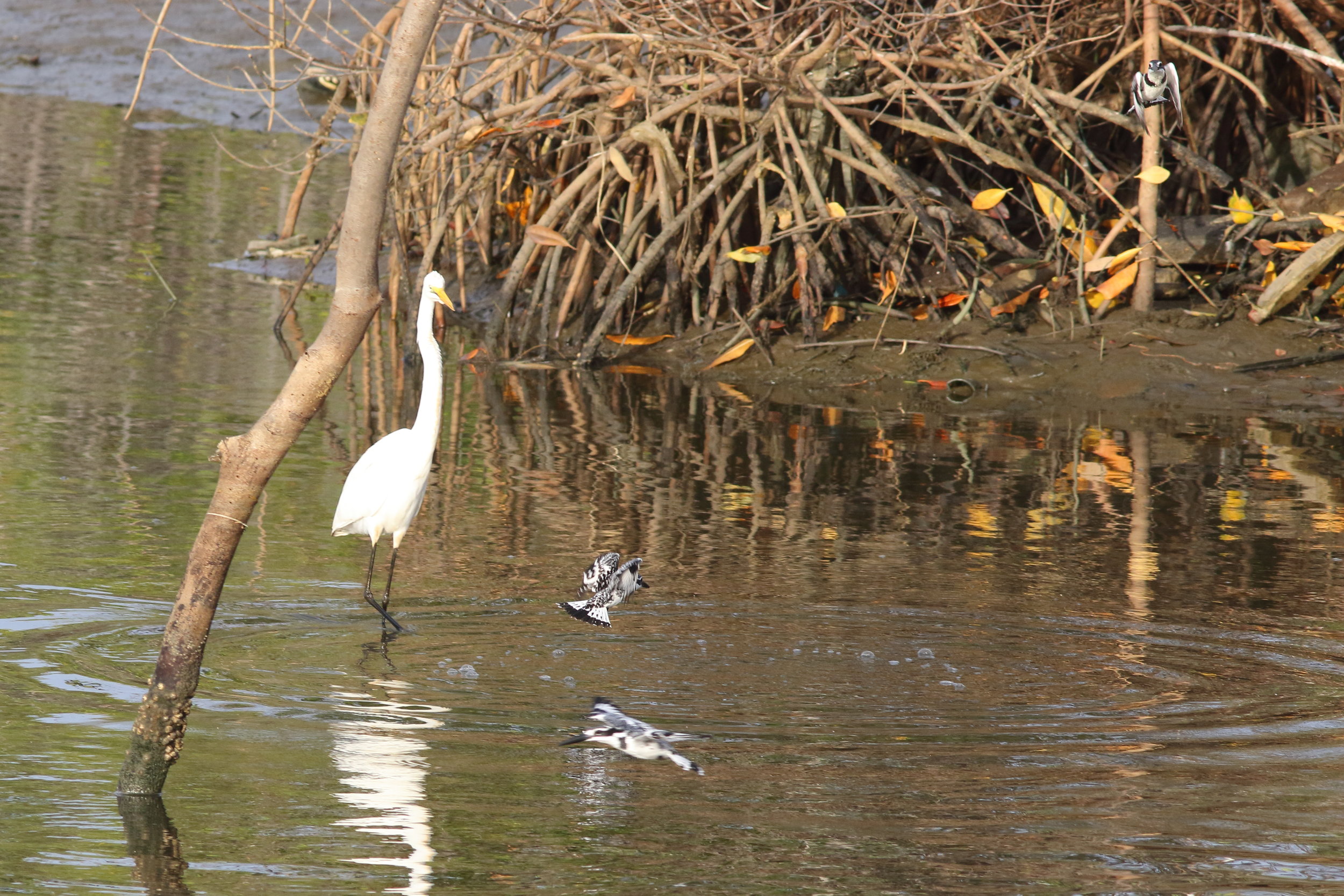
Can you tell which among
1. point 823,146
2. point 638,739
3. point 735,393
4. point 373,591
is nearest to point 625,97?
point 823,146

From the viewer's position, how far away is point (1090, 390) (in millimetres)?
10016

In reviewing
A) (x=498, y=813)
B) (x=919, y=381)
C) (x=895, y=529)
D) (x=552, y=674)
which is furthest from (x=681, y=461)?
(x=498, y=813)

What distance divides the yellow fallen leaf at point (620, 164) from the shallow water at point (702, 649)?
1.49m

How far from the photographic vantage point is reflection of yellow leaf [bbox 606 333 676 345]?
10.9m

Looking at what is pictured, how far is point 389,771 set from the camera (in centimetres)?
412

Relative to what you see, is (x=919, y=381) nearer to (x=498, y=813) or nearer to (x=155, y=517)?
(x=155, y=517)

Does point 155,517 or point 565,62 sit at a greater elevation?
point 565,62

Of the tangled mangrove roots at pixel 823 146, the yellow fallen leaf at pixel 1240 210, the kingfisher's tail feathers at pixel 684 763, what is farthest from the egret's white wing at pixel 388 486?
the yellow fallen leaf at pixel 1240 210

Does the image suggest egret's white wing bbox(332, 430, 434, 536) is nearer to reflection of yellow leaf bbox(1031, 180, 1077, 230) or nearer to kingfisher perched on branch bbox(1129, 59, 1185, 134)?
kingfisher perched on branch bbox(1129, 59, 1185, 134)

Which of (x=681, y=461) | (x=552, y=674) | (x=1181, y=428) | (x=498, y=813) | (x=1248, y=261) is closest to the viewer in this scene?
(x=498, y=813)

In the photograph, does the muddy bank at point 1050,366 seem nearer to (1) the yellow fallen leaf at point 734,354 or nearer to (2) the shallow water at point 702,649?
(1) the yellow fallen leaf at point 734,354

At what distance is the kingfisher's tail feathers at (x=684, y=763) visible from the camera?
4.21 meters

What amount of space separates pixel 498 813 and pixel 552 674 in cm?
115

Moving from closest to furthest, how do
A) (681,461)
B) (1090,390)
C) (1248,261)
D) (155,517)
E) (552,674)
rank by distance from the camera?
(552,674), (155,517), (681,461), (1090,390), (1248,261)
